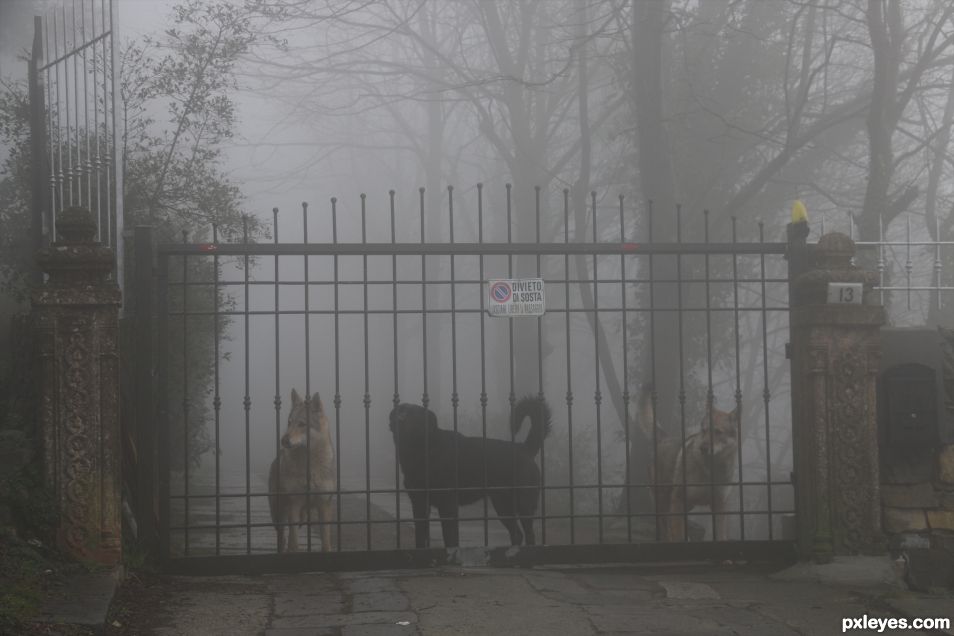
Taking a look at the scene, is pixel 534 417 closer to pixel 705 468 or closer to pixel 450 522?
pixel 450 522

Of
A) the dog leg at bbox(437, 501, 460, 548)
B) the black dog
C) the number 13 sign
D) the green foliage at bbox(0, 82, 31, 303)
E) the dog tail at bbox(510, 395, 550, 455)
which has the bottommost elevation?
the dog leg at bbox(437, 501, 460, 548)

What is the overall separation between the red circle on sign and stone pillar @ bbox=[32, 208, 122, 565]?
8.14 feet

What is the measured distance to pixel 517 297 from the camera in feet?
26.1

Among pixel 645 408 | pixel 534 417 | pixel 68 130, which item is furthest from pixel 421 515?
pixel 68 130

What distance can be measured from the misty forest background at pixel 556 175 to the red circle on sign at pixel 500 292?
23 cm

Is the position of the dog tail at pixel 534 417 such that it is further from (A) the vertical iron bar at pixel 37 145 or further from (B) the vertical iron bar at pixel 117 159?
(A) the vertical iron bar at pixel 37 145

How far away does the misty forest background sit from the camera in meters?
11.0

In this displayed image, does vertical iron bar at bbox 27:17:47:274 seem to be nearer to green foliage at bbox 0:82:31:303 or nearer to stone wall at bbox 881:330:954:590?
green foliage at bbox 0:82:31:303

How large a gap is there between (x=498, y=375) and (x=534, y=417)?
→ 1530 cm

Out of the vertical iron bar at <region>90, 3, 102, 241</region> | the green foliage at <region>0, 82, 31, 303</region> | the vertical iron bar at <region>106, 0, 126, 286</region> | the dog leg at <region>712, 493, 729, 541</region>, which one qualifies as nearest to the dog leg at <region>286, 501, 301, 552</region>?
the vertical iron bar at <region>106, 0, 126, 286</region>

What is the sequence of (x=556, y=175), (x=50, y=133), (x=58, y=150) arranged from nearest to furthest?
(x=58, y=150)
(x=50, y=133)
(x=556, y=175)

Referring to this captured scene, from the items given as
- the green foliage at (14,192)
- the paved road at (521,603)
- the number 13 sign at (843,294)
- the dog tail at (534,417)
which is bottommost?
the paved road at (521,603)

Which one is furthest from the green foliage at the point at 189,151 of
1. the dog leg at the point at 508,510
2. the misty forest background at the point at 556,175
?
the dog leg at the point at 508,510

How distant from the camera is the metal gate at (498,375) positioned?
767cm
